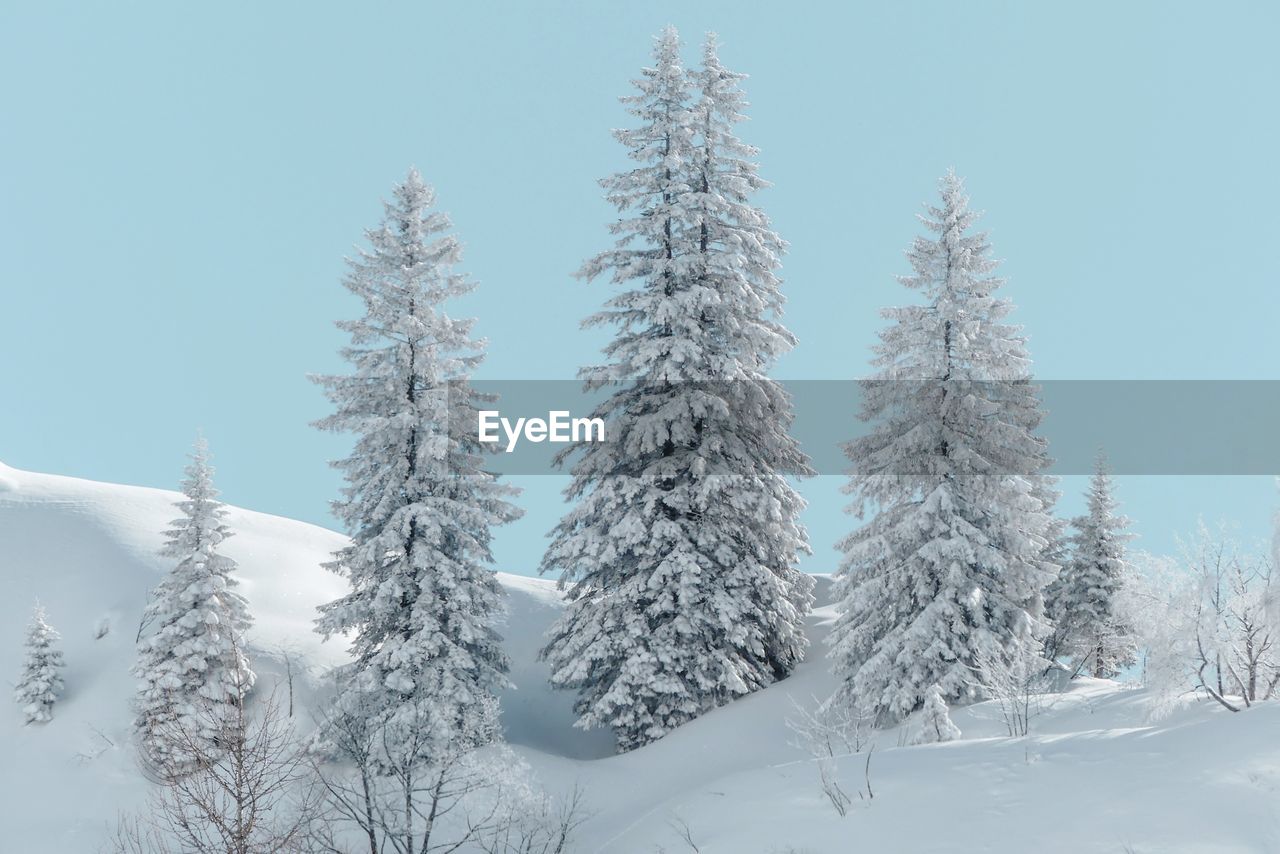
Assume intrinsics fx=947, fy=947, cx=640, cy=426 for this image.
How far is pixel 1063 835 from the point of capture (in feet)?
38.6

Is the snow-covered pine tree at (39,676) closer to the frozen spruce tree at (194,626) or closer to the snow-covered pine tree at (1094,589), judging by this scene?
the frozen spruce tree at (194,626)

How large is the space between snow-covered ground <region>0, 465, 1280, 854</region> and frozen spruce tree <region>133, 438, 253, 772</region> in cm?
187

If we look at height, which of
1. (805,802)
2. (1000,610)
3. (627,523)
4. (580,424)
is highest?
(580,424)

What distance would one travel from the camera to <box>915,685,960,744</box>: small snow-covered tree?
19141mm

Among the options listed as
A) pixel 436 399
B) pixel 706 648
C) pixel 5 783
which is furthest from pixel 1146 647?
pixel 5 783

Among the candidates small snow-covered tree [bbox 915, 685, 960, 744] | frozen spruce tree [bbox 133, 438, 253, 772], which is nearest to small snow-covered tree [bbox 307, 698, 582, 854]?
frozen spruce tree [bbox 133, 438, 253, 772]

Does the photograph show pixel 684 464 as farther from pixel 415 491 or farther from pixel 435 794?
pixel 435 794

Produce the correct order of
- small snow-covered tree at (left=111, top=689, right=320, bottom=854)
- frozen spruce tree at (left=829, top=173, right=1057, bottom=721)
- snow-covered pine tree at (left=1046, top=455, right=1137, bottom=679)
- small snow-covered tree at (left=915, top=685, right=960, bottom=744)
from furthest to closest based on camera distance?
snow-covered pine tree at (left=1046, top=455, right=1137, bottom=679) < frozen spruce tree at (left=829, top=173, right=1057, bottom=721) < small snow-covered tree at (left=915, top=685, right=960, bottom=744) < small snow-covered tree at (left=111, top=689, right=320, bottom=854)

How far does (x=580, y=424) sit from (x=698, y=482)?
3.75 meters

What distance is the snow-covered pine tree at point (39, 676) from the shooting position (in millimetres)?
25156

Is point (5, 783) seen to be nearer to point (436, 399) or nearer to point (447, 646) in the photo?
point (447, 646)

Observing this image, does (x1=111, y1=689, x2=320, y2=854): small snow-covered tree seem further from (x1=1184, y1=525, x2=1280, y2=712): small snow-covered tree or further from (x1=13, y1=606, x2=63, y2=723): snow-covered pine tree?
(x1=1184, y1=525, x2=1280, y2=712): small snow-covered tree

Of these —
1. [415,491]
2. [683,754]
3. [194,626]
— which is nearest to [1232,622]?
[683,754]

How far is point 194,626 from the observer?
2377 cm
